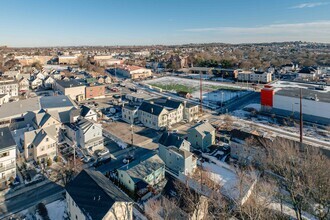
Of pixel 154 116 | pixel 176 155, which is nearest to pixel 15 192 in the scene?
pixel 176 155

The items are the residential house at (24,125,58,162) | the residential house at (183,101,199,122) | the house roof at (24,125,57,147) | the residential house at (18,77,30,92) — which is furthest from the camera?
the residential house at (18,77,30,92)

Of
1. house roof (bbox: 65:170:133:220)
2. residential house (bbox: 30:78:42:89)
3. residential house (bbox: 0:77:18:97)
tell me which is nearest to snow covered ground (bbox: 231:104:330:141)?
house roof (bbox: 65:170:133:220)

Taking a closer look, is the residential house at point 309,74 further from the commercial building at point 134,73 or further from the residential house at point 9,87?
the residential house at point 9,87

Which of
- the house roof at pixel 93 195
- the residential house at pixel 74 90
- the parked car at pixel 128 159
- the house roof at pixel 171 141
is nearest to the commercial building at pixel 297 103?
the house roof at pixel 171 141

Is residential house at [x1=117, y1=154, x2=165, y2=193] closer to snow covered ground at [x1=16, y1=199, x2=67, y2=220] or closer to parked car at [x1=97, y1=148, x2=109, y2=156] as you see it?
snow covered ground at [x1=16, y1=199, x2=67, y2=220]

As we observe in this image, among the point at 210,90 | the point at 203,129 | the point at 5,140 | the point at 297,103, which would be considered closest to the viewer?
the point at 5,140

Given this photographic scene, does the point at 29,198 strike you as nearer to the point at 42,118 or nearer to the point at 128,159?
the point at 128,159
